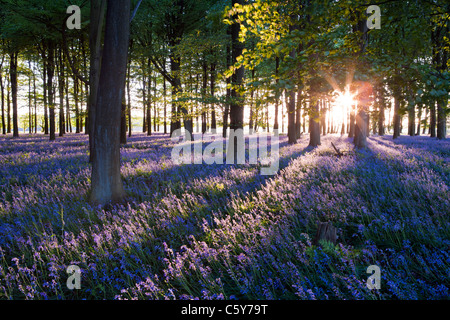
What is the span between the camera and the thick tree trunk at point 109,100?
441 centimetres

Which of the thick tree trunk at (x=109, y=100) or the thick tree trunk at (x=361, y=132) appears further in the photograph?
the thick tree trunk at (x=361, y=132)

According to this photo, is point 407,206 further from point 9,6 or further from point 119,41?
point 9,6

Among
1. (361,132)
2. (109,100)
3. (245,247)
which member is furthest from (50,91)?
(245,247)

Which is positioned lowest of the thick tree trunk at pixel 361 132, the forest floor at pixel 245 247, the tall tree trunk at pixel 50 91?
the forest floor at pixel 245 247

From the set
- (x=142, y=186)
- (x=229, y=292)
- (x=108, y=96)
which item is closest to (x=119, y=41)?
(x=108, y=96)

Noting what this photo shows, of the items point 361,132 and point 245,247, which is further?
point 361,132

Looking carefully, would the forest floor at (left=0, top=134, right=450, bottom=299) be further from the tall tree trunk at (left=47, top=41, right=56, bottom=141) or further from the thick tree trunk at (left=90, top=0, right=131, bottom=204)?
the tall tree trunk at (left=47, top=41, right=56, bottom=141)

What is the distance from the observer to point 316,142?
1317 centimetres

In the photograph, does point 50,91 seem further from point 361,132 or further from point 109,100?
point 361,132

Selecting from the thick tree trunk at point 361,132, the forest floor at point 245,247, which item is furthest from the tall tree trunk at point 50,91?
the thick tree trunk at point 361,132

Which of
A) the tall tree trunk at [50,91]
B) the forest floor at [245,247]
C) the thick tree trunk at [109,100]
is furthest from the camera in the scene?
the tall tree trunk at [50,91]

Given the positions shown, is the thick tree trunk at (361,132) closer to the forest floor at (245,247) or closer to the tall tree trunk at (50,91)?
the forest floor at (245,247)

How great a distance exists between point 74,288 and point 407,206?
4400 mm

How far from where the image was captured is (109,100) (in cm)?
443
